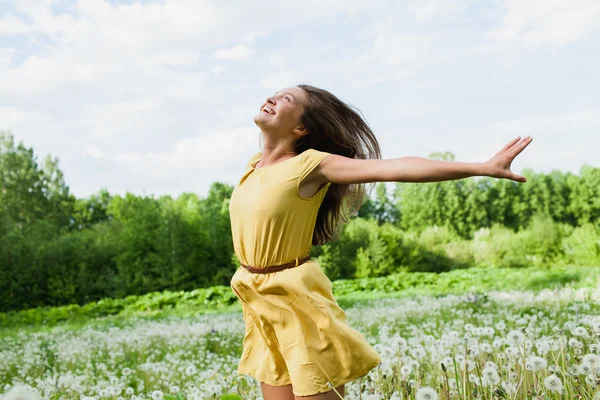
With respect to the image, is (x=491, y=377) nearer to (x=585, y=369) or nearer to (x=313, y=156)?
(x=585, y=369)

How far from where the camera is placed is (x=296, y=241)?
2543 millimetres

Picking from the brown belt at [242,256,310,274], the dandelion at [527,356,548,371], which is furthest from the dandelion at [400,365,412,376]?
the brown belt at [242,256,310,274]

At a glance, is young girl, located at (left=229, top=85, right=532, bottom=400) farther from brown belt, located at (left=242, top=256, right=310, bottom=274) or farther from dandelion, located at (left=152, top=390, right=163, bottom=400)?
dandelion, located at (left=152, top=390, right=163, bottom=400)

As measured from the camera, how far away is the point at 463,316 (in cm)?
759

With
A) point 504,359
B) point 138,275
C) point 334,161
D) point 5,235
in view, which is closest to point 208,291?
point 138,275

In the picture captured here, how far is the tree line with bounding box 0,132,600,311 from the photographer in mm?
21297

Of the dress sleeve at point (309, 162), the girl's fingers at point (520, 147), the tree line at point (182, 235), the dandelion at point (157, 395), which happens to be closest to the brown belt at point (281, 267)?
the dress sleeve at point (309, 162)

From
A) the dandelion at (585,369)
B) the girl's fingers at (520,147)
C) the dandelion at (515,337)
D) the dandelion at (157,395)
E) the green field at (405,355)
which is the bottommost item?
the green field at (405,355)

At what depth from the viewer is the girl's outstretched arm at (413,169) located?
7.09 ft

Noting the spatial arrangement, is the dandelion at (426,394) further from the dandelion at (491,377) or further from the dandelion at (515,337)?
the dandelion at (515,337)

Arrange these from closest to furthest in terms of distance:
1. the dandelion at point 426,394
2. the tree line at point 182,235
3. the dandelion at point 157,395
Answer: the dandelion at point 426,394 → the dandelion at point 157,395 → the tree line at point 182,235

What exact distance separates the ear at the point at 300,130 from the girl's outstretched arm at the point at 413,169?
1.17ft

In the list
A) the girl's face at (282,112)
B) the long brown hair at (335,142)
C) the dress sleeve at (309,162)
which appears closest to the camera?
the dress sleeve at (309,162)

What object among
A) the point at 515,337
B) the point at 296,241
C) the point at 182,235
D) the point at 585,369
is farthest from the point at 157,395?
the point at 182,235
